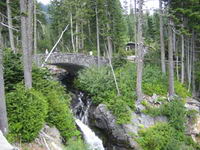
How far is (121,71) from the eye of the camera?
669 inches

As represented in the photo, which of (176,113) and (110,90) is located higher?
(110,90)

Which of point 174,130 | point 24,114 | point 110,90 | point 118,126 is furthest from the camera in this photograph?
point 110,90

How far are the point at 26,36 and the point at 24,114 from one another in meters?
3.06

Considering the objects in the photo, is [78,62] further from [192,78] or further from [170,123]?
[192,78]

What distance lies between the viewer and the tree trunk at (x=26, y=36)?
928cm

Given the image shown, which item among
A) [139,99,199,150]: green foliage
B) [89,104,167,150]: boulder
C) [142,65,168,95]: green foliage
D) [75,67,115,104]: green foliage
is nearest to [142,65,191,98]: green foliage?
[142,65,168,95]: green foliage

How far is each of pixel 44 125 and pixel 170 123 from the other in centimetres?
749

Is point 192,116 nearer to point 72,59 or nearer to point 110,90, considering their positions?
point 110,90

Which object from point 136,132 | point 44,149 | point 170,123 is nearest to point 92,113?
point 136,132

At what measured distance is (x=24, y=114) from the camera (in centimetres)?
827

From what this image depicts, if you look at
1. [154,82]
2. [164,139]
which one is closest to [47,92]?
[164,139]

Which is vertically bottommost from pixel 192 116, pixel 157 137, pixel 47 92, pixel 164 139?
pixel 164 139

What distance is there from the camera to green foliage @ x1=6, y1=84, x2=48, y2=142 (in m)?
8.15

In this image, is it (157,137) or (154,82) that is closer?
(157,137)
